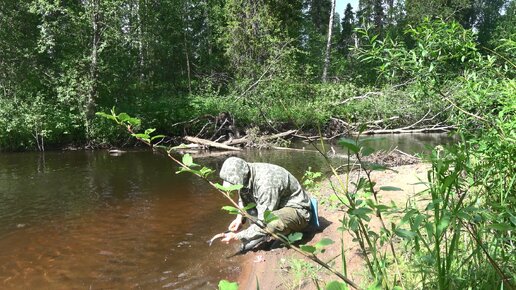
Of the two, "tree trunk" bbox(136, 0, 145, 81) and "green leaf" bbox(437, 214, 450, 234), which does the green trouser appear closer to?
"green leaf" bbox(437, 214, 450, 234)

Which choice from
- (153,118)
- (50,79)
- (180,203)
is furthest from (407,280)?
(50,79)

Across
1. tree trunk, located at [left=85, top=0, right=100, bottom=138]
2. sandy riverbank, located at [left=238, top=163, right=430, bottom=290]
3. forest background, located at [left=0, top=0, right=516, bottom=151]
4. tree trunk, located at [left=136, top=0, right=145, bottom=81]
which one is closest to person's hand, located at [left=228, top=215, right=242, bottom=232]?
sandy riverbank, located at [left=238, top=163, right=430, bottom=290]

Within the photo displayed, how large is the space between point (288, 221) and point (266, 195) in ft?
1.36

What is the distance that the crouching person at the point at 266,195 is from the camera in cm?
479

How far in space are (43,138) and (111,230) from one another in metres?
12.9

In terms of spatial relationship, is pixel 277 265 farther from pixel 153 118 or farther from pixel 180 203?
pixel 153 118

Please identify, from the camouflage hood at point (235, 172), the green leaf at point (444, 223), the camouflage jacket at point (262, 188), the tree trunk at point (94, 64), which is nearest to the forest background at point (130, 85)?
the tree trunk at point (94, 64)

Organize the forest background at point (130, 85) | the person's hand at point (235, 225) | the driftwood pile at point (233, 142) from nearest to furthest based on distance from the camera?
the person's hand at point (235, 225), the driftwood pile at point (233, 142), the forest background at point (130, 85)

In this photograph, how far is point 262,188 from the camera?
4961 mm

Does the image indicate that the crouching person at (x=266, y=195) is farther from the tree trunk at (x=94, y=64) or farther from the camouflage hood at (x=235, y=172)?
the tree trunk at (x=94, y=64)

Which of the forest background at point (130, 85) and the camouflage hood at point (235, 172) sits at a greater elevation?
the forest background at point (130, 85)

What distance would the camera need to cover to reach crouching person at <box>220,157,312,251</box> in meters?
4.79

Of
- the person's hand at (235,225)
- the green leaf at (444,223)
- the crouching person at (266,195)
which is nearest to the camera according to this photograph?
the green leaf at (444,223)

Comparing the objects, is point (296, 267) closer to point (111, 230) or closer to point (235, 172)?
point (235, 172)
